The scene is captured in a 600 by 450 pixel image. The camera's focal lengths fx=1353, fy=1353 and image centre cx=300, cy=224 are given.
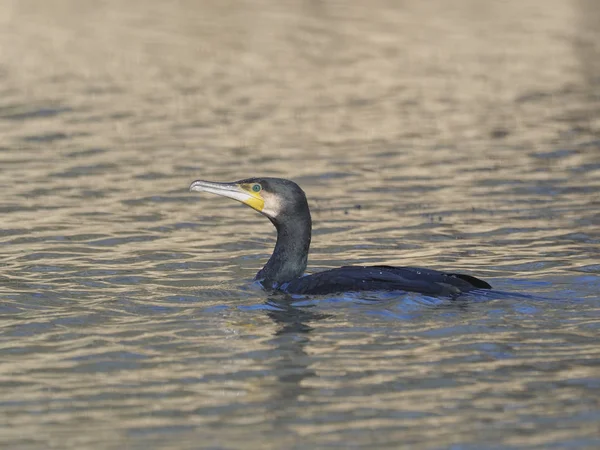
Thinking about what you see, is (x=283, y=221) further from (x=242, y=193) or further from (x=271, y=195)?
(x=242, y=193)

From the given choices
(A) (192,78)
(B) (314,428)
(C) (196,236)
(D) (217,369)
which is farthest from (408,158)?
(B) (314,428)

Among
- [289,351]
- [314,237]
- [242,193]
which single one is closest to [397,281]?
[289,351]

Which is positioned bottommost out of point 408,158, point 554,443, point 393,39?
point 554,443

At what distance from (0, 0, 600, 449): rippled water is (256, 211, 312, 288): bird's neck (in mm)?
267

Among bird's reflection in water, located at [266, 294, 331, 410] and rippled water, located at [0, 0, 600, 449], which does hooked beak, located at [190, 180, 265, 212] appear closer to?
rippled water, located at [0, 0, 600, 449]

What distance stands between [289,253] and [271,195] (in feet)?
1.57

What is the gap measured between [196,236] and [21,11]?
20028 mm

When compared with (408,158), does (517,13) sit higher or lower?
higher

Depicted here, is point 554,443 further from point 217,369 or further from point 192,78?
point 192,78

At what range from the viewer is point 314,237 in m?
12.8

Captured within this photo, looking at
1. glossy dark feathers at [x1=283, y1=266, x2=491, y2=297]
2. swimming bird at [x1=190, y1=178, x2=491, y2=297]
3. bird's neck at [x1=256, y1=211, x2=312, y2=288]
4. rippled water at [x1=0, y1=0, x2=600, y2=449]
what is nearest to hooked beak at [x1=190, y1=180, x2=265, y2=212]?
→ swimming bird at [x1=190, y1=178, x2=491, y2=297]

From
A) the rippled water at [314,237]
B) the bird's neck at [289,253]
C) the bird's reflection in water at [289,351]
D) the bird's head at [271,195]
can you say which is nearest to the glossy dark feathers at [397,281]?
the rippled water at [314,237]

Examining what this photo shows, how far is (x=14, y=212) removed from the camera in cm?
1337

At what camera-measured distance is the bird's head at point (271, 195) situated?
10.5 m
